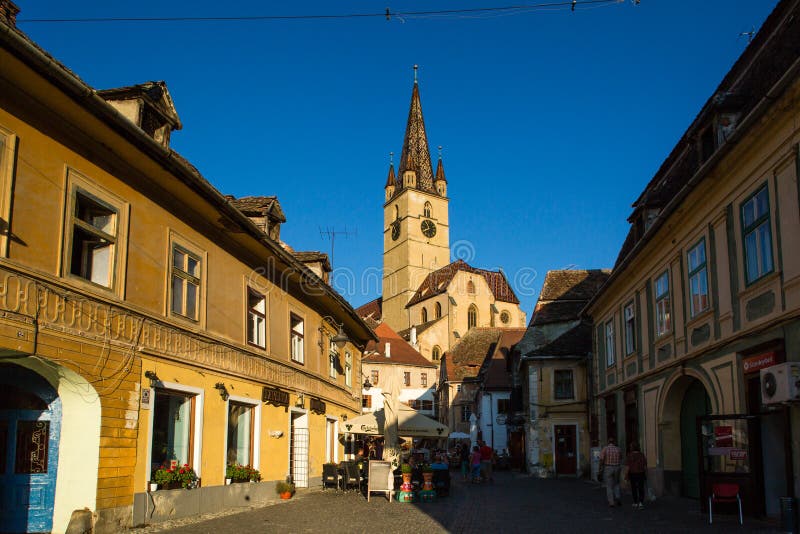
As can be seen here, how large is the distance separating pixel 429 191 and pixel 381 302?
19451mm

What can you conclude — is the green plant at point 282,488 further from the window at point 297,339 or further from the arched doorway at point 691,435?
the arched doorway at point 691,435

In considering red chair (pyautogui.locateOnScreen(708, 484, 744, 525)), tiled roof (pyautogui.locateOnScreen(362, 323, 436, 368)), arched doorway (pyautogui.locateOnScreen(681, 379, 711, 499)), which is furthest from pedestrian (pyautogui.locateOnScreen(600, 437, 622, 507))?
tiled roof (pyautogui.locateOnScreen(362, 323, 436, 368))

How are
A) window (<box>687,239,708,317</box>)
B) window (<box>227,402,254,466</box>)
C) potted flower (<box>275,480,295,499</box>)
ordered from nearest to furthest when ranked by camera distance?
window (<box>227,402,254,466</box>), window (<box>687,239,708,317</box>), potted flower (<box>275,480,295,499</box>)

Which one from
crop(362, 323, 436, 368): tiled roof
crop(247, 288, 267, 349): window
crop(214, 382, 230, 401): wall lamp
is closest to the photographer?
crop(214, 382, 230, 401): wall lamp

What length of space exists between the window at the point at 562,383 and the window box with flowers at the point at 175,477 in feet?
86.9

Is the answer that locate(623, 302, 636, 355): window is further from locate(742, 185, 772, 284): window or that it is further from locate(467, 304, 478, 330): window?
locate(467, 304, 478, 330): window

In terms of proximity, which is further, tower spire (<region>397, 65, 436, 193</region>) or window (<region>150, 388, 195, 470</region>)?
tower spire (<region>397, 65, 436, 193</region>)

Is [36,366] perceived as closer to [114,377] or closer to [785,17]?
[114,377]

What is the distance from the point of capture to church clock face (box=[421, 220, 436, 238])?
117938 millimetres

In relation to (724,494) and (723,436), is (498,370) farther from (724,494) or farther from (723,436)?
(724,494)

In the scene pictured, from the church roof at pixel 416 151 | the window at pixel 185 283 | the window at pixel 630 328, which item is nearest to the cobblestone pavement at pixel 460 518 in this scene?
the window at pixel 185 283

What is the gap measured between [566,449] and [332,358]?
15.8 m

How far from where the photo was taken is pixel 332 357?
2817 centimetres

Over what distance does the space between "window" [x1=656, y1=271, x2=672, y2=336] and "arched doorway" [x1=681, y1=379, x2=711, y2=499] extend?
5.59ft
